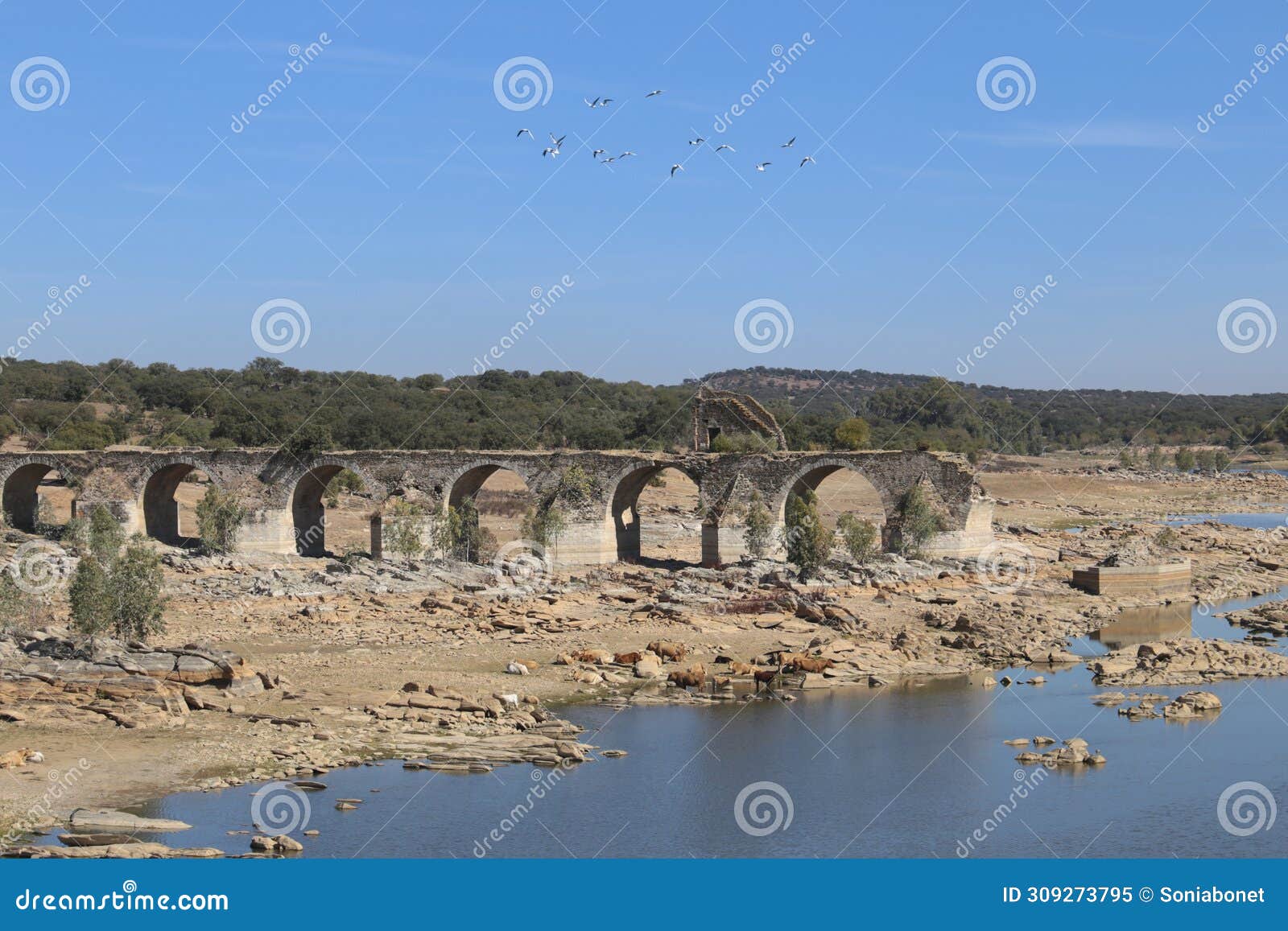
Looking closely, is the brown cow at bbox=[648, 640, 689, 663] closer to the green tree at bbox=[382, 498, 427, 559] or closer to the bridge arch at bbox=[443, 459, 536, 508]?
the green tree at bbox=[382, 498, 427, 559]

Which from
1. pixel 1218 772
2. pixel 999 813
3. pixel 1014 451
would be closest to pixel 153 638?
pixel 999 813

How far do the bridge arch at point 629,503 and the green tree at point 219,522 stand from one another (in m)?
10.6

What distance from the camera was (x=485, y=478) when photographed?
4144cm

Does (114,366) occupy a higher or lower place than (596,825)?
higher

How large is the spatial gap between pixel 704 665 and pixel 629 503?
51.8ft

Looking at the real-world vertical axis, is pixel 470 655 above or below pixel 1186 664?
above

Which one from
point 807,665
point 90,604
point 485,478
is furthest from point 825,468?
point 90,604

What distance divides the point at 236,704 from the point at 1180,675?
51.3ft

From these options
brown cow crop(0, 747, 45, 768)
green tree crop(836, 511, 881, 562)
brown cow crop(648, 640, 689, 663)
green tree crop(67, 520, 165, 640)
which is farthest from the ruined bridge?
brown cow crop(0, 747, 45, 768)

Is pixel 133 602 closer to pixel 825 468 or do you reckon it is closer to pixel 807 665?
pixel 807 665

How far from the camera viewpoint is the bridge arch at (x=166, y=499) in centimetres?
4250

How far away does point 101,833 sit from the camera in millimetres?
15039

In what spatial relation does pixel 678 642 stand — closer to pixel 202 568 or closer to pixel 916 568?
pixel 916 568

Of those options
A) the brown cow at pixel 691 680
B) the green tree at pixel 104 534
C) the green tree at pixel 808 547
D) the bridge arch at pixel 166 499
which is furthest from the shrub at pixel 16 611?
the green tree at pixel 808 547
